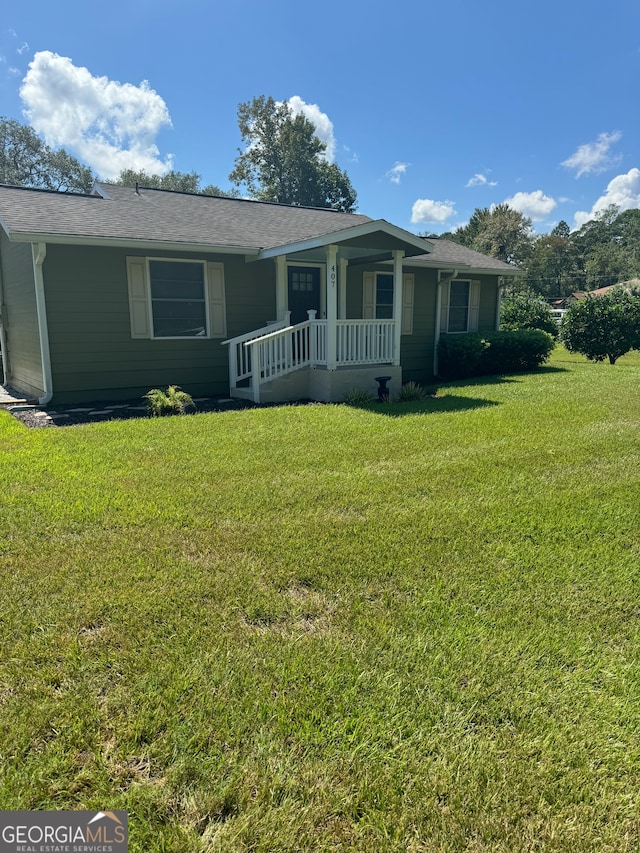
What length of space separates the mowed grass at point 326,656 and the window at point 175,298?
5011mm

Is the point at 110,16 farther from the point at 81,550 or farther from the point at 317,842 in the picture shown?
the point at 317,842

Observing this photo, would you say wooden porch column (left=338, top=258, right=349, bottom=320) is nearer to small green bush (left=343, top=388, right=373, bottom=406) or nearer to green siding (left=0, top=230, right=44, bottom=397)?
small green bush (left=343, top=388, right=373, bottom=406)

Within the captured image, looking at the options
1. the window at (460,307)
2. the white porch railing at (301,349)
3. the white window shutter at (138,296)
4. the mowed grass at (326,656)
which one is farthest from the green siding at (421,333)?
the mowed grass at (326,656)

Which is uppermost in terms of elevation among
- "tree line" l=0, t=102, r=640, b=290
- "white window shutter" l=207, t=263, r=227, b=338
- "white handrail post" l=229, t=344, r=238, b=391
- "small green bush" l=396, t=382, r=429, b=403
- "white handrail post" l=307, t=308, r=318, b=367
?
"tree line" l=0, t=102, r=640, b=290

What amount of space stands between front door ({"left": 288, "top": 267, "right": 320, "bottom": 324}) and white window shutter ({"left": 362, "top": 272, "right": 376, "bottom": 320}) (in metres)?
1.02

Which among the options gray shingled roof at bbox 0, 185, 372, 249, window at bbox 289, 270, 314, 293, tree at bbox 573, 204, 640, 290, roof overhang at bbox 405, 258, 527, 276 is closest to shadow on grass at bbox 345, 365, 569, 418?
roof overhang at bbox 405, 258, 527, 276

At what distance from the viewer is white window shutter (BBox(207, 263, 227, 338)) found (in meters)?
9.62

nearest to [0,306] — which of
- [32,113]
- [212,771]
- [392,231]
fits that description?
[392,231]

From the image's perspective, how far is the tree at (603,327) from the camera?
14922mm

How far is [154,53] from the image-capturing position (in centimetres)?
1683

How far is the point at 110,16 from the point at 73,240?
6.83m

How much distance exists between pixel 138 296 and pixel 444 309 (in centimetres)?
765

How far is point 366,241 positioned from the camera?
8.66 metres

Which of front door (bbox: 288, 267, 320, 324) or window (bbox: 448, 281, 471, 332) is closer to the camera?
front door (bbox: 288, 267, 320, 324)
